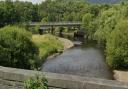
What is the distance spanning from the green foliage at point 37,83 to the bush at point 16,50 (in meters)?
20.9

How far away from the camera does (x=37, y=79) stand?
25.0 ft

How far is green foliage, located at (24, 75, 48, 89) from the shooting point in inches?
292

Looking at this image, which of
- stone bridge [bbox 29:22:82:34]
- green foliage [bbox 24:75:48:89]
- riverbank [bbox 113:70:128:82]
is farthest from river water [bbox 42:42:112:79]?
stone bridge [bbox 29:22:82:34]

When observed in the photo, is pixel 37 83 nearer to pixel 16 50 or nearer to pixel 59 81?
pixel 59 81

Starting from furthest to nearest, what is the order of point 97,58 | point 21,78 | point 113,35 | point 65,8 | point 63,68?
point 65,8, point 97,58, point 113,35, point 63,68, point 21,78

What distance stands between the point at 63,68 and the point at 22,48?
340 inches

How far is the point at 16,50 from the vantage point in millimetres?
29734

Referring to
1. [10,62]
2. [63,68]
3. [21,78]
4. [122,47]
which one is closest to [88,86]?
[21,78]

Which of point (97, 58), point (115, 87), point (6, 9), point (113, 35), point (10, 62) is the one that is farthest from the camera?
point (6, 9)

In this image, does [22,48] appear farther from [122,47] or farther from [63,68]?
[122,47]

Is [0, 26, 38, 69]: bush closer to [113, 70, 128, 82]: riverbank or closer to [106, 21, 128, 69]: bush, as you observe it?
[113, 70, 128, 82]: riverbank

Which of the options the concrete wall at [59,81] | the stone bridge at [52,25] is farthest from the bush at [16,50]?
the stone bridge at [52,25]

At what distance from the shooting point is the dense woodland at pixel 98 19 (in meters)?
39.9

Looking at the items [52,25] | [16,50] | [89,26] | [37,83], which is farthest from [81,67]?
[52,25]
